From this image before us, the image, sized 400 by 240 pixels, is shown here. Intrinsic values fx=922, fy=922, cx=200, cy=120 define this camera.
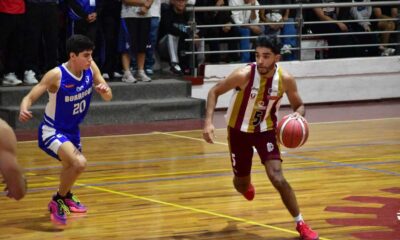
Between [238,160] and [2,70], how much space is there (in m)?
7.56

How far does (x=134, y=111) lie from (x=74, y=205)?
21.9 feet

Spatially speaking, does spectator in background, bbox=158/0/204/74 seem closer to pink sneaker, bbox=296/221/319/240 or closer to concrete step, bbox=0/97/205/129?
concrete step, bbox=0/97/205/129

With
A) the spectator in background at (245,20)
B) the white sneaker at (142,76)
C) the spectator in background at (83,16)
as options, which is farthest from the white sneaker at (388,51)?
the spectator in background at (83,16)

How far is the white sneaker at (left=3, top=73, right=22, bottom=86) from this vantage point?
Result: 14.4m

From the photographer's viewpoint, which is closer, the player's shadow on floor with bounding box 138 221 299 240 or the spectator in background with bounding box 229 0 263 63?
the player's shadow on floor with bounding box 138 221 299 240

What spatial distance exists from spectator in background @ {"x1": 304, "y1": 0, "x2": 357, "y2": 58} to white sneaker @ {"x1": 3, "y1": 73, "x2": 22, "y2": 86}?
628 centimetres

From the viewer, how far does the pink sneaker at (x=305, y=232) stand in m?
7.26

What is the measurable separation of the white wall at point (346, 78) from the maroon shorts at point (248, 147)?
9205mm

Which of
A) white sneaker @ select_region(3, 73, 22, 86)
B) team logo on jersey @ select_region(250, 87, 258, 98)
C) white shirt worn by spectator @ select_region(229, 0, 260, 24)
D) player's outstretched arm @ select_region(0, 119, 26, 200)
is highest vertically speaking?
player's outstretched arm @ select_region(0, 119, 26, 200)

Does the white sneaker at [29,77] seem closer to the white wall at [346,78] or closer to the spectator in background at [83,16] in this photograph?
the spectator in background at [83,16]

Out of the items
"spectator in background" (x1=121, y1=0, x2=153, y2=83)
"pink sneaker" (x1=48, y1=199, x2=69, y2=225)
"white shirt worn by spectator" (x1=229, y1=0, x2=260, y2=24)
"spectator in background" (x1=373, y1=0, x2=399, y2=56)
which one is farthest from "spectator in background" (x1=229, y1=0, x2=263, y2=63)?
"pink sneaker" (x1=48, y1=199, x2=69, y2=225)

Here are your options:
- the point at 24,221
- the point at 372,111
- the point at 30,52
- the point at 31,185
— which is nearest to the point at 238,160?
the point at 24,221

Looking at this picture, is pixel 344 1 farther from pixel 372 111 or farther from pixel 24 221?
pixel 24 221

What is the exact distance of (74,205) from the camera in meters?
8.48
